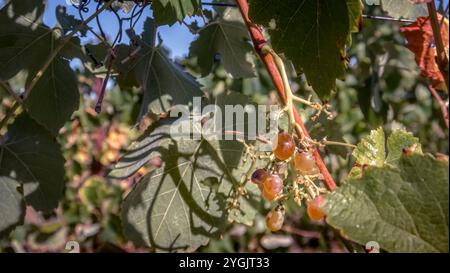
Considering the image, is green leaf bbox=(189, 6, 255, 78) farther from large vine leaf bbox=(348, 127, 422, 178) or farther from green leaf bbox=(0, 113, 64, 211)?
large vine leaf bbox=(348, 127, 422, 178)

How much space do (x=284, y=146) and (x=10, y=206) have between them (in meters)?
0.71

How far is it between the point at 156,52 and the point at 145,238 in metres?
0.43

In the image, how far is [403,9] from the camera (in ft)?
3.38

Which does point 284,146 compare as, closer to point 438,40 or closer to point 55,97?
point 438,40

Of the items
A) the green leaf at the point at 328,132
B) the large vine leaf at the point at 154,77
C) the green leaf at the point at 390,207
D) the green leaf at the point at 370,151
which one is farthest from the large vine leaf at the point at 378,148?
the large vine leaf at the point at 154,77

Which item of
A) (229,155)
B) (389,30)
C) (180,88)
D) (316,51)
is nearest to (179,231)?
(229,155)

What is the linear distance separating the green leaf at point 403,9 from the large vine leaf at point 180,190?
35cm

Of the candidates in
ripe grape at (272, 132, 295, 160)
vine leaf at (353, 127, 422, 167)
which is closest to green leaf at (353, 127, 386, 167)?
vine leaf at (353, 127, 422, 167)

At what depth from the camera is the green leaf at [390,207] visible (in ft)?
1.86

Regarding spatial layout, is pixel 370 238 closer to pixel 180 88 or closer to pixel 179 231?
pixel 179 231

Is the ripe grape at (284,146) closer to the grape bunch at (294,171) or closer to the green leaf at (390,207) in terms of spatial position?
the grape bunch at (294,171)

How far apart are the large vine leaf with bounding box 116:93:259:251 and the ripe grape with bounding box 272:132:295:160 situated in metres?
0.31

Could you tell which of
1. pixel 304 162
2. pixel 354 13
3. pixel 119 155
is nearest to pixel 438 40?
pixel 354 13

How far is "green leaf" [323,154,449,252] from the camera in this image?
0.57m
